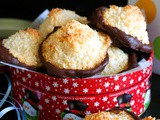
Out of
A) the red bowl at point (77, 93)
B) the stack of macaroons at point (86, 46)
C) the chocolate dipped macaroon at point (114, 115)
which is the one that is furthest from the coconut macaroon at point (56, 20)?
the chocolate dipped macaroon at point (114, 115)

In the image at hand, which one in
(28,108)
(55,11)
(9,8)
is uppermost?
(9,8)

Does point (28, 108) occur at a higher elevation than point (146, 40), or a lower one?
lower

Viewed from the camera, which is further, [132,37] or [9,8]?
[9,8]

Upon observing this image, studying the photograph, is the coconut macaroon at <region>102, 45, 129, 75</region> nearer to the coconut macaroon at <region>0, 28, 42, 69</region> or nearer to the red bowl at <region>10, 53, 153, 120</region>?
the red bowl at <region>10, 53, 153, 120</region>

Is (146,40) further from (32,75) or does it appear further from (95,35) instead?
(32,75)

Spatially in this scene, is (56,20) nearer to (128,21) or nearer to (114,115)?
→ (128,21)

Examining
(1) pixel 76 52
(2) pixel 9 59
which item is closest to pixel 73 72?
(1) pixel 76 52

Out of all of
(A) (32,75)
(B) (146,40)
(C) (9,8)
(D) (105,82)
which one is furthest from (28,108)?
(C) (9,8)
